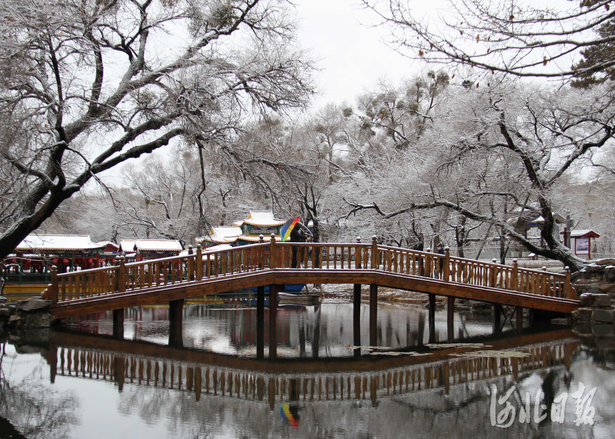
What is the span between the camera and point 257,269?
15430 mm

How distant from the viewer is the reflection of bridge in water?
9.38m

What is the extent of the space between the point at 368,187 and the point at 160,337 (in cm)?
1811

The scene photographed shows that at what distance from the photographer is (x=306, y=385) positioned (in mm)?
9758

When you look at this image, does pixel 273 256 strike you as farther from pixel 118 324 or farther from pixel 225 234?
pixel 225 234

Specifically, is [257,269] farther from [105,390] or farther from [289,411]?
[289,411]

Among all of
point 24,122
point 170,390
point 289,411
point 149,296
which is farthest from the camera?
point 149,296

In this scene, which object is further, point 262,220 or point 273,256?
point 262,220

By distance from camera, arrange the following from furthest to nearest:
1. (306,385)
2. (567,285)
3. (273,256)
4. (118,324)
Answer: (567,285) → (118,324) → (273,256) → (306,385)

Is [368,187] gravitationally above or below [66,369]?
above

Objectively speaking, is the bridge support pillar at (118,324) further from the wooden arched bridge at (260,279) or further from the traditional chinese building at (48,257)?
the traditional chinese building at (48,257)

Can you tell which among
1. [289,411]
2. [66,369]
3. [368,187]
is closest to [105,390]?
[66,369]

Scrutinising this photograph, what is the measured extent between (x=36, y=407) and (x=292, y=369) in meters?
4.68

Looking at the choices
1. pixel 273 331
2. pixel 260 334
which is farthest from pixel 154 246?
pixel 273 331

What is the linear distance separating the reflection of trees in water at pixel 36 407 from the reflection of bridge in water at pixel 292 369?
2.34 feet
